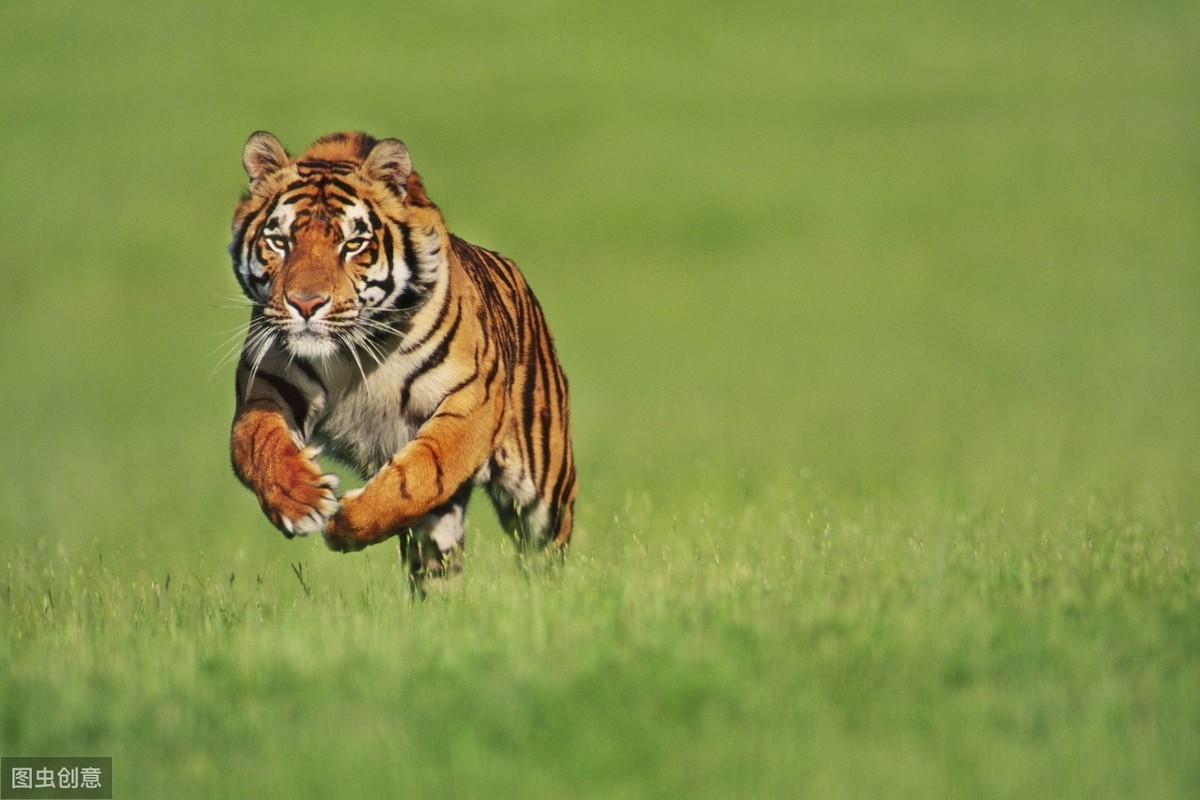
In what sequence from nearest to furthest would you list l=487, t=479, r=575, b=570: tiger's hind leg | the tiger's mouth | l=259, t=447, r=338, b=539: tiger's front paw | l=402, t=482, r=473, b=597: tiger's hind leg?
l=259, t=447, r=338, b=539: tiger's front paw < the tiger's mouth < l=402, t=482, r=473, b=597: tiger's hind leg < l=487, t=479, r=575, b=570: tiger's hind leg

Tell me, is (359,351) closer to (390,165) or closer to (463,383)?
(463,383)

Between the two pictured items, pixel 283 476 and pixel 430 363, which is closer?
pixel 283 476

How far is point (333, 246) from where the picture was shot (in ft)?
19.2

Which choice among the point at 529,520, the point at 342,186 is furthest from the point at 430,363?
the point at 529,520

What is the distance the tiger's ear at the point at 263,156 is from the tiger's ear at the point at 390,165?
0.33 m

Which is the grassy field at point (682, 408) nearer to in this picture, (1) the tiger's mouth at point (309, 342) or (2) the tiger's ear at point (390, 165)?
(1) the tiger's mouth at point (309, 342)

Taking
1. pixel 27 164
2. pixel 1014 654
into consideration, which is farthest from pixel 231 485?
pixel 27 164

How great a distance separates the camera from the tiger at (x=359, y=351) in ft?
18.5

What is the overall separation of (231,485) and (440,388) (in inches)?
261

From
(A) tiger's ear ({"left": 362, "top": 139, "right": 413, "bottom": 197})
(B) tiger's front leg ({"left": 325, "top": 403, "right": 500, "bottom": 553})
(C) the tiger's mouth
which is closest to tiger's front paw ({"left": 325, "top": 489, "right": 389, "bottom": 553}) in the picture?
(B) tiger's front leg ({"left": 325, "top": 403, "right": 500, "bottom": 553})

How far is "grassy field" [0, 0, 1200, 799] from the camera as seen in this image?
428 centimetres

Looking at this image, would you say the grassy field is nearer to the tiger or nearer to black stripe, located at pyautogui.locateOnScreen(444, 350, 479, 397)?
the tiger

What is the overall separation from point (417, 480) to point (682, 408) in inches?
359

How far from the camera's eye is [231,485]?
40.5ft
